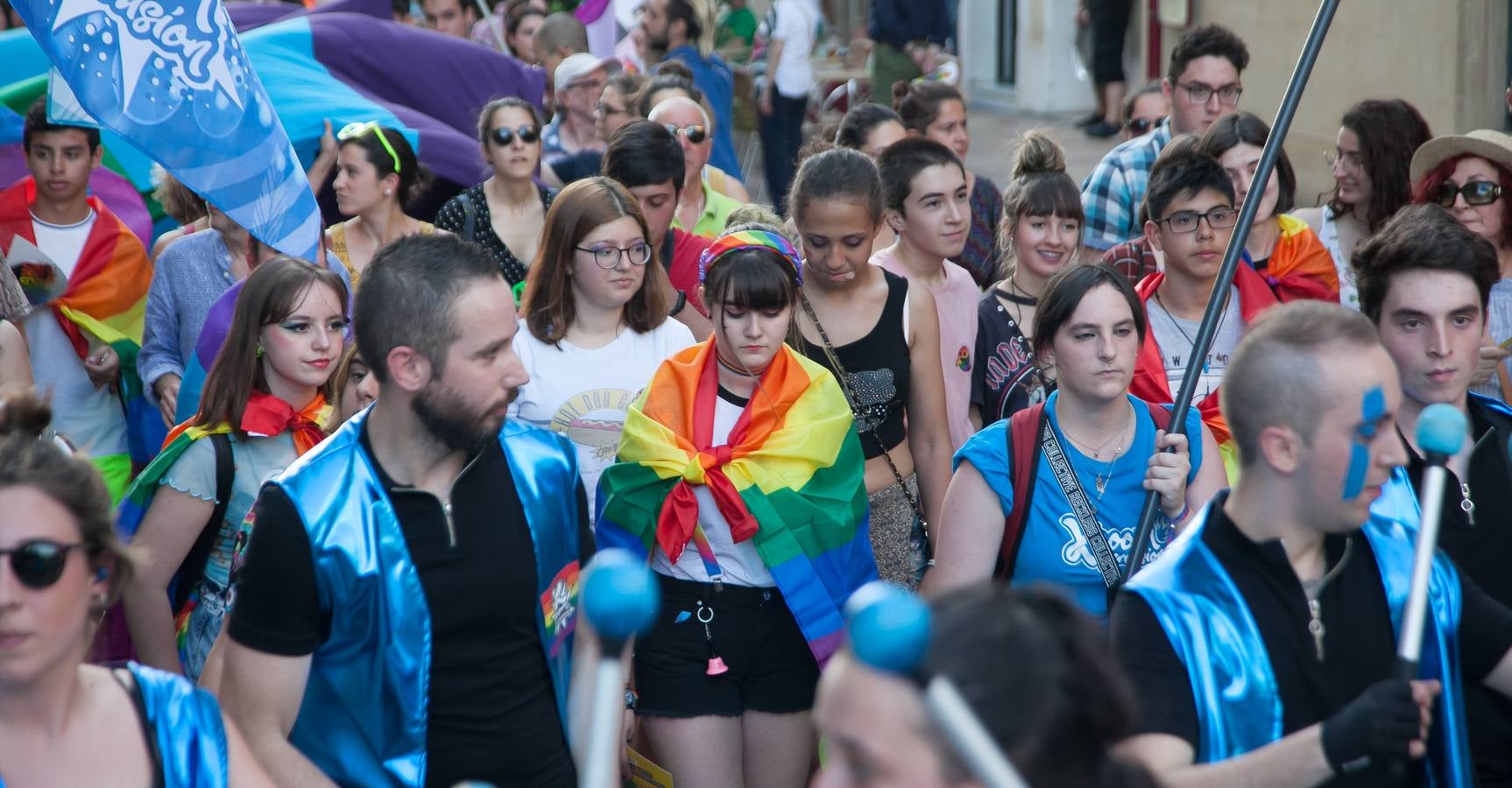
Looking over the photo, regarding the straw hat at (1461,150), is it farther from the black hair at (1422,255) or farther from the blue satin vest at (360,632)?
the blue satin vest at (360,632)

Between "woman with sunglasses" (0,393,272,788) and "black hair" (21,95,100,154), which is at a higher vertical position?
"black hair" (21,95,100,154)

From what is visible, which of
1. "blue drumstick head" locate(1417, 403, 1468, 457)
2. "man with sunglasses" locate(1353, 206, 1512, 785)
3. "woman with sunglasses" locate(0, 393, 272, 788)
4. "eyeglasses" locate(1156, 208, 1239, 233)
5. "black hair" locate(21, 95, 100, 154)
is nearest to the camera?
"woman with sunglasses" locate(0, 393, 272, 788)

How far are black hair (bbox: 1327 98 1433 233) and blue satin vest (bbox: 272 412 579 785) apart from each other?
4.26m

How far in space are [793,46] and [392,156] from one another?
687 cm

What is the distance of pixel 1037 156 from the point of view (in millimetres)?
6445

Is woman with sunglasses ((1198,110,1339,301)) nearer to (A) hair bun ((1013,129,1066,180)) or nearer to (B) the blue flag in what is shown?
(A) hair bun ((1013,129,1066,180))

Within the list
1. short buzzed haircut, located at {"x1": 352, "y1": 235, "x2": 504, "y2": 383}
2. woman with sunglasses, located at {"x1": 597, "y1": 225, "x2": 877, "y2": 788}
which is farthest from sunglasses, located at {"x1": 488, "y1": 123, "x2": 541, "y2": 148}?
short buzzed haircut, located at {"x1": 352, "y1": 235, "x2": 504, "y2": 383}

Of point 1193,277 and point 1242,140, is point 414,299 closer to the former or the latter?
point 1193,277

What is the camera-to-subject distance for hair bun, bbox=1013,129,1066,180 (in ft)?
21.1

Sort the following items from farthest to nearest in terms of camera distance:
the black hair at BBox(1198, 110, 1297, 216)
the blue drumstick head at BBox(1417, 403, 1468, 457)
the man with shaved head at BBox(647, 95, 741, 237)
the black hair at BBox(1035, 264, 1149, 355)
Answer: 1. the man with shaved head at BBox(647, 95, 741, 237)
2. the black hair at BBox(1198, 110, 1297, 216)
3. the black hair at BBox(1035, 264, 1149, 355)
4. the blue drumstick head at BBox(1417, 403, 1468, 457)

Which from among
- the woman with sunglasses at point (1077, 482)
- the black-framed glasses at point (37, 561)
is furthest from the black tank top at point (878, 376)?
the black-framed glasses at point (37, 561)

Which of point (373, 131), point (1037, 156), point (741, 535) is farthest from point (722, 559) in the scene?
point (373, 131)

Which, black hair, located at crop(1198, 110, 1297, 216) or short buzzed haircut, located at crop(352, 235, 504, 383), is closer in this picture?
short buzzed haircut, located at crop(352, 235, 504, 383)

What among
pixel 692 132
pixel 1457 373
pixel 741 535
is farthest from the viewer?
pixel 692 132
